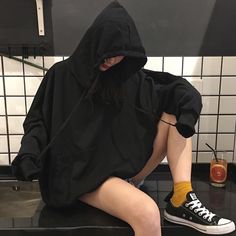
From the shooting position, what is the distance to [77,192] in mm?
1472

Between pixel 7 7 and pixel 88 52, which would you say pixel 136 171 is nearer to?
pixel 88 52

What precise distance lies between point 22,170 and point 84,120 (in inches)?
11.8

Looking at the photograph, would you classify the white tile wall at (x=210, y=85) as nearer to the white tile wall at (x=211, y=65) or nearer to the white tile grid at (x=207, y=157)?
the white tile wall at (x=211, y=65)

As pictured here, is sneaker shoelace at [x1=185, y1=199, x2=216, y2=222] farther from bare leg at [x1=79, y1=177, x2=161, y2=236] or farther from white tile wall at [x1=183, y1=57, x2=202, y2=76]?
white tile wall at [x1=183, y1=57, x2=202, y2=76]

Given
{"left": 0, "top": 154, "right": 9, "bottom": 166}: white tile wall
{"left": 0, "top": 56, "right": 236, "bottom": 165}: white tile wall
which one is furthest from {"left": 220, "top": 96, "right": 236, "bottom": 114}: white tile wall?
{"left": 0, "top": 154, "right": 9, "bottom": 166}: white tile wall

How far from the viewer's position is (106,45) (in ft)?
4.43

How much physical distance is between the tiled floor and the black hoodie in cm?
7

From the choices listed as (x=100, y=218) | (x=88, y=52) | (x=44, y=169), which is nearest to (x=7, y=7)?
(x=88, y=52)

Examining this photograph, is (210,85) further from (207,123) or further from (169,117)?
(169,117)

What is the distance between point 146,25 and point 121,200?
80cm

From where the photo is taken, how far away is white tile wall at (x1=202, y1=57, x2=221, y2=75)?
6.03 ft

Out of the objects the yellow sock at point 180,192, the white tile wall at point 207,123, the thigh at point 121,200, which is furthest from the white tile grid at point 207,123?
the thigh at point 121,200

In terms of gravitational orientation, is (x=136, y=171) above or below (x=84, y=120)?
below

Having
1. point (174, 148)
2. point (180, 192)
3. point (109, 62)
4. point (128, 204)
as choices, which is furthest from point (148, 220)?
point (109, 62)
